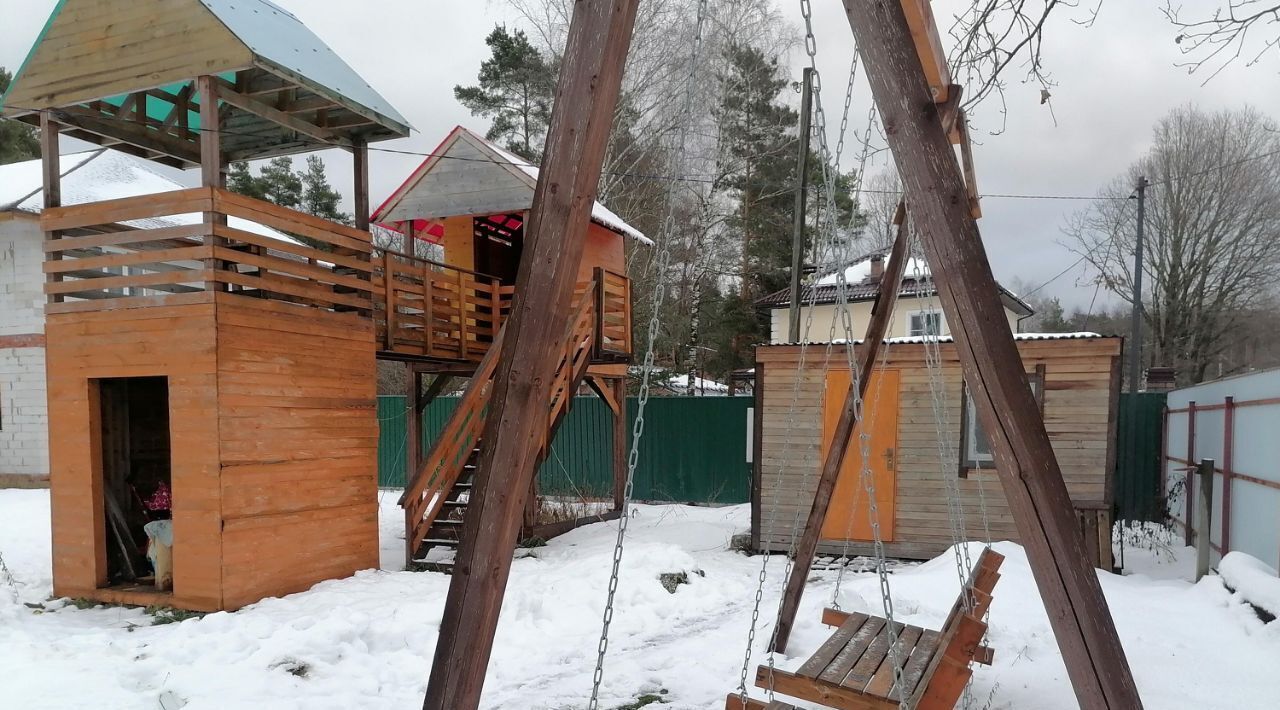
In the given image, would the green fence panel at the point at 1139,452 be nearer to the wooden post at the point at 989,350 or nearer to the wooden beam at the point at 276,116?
the wooden post at the point at 989,350

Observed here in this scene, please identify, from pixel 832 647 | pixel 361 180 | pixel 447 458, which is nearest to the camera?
pixel 832 647

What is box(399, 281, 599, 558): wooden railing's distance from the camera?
7.28m

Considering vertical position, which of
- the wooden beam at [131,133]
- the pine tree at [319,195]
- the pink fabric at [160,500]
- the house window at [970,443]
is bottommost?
the pink fabric at [160,500]

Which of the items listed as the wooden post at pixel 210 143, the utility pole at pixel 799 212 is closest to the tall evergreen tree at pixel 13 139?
the wooden post at pixel 210 143

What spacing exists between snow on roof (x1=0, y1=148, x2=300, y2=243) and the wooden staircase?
180 inches

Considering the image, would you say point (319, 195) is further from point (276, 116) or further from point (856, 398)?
point (856, 398)

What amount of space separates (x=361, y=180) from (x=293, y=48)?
140 centimetres

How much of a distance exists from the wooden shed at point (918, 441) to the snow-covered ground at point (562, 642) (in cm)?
107

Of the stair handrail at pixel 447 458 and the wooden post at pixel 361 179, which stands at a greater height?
the wooden post at pixel 361 179

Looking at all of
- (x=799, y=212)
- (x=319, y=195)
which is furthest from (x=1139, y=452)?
(x=319, y=195)

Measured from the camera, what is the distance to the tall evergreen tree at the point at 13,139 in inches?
750

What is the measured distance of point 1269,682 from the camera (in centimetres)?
377

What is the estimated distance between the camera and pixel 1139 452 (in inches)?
426

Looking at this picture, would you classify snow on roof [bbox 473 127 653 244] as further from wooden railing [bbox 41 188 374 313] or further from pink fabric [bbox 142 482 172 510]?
pink fabric [bbox 142 482 172 510]
